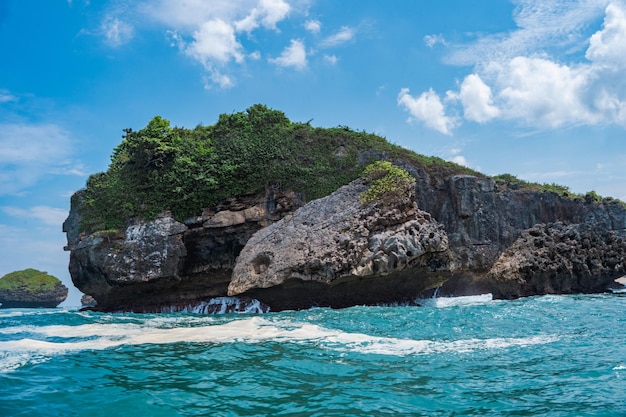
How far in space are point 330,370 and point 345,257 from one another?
34.3 ft

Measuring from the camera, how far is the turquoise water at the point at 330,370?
5.34 m

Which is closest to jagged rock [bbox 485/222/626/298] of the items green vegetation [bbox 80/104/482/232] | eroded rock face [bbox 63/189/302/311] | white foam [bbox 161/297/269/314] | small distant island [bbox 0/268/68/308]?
green vegetation [bbox 80/104/482/232]

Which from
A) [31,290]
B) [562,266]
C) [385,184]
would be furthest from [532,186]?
[31,290]

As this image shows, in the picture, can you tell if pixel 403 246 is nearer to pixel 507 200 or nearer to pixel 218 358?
pixel 218 358

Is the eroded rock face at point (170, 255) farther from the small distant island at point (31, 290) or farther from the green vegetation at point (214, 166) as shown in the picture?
the small distant island at point (31, 290)

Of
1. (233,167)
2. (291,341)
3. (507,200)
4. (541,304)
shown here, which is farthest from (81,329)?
(507,200)

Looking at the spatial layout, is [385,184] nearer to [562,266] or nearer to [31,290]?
[562,266]

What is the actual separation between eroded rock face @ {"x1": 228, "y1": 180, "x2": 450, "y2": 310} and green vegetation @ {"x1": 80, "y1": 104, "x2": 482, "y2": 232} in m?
4.29

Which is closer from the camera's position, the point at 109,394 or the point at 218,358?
the point at 109,394

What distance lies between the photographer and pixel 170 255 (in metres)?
21.5

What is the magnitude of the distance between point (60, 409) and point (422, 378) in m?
4.39

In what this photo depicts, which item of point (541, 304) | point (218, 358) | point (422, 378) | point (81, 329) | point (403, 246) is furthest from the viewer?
point (403, 246)

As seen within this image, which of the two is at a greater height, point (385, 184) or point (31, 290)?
point (385, 184)

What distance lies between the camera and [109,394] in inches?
233
